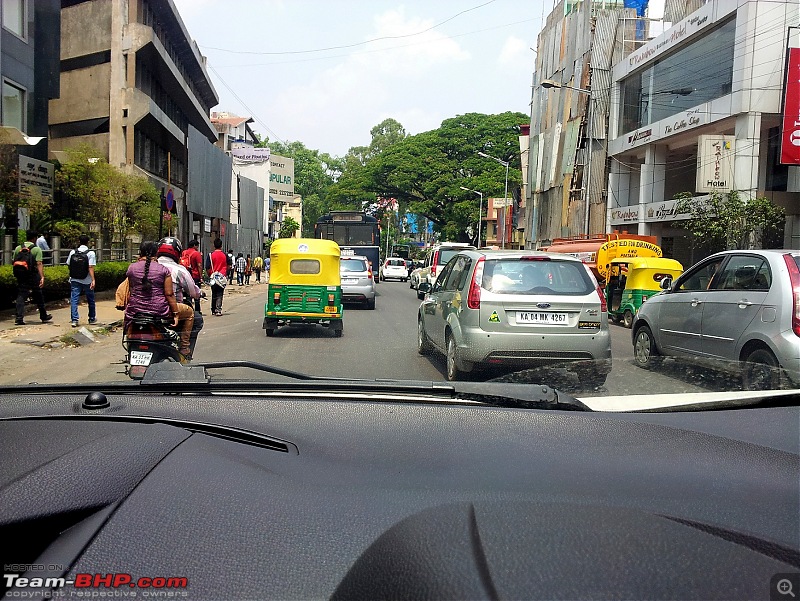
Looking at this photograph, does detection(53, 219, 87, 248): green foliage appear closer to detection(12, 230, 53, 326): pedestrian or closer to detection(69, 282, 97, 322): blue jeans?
detection(12, 230, 53, 326): pedestrian

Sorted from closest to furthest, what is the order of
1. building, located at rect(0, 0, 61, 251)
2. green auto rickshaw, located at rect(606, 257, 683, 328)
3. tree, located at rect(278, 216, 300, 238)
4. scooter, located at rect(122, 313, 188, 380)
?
scooter, located at rect(122, 313, 188, 380), green auto rickshaw, located at rect(606, 257, 683, 328), building, located at rect(0, 0, 61, 251), tree, located at rect(278, 216, 300, 238)

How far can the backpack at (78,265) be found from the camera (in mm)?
13672

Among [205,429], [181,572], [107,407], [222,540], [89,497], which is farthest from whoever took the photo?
[107,407]

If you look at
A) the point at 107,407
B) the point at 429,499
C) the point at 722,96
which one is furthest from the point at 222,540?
the point at 722,96

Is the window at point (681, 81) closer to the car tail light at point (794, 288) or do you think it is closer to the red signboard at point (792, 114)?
the red signboard at point (792, 114)

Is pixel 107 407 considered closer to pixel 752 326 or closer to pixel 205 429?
pixel 205 429

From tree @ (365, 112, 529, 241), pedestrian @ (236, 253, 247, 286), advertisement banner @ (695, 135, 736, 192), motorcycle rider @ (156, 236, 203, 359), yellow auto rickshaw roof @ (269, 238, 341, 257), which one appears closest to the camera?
motorcycle rider @ (156, 236, 203, 359)

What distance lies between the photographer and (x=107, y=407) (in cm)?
277

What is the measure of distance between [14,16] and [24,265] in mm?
10912

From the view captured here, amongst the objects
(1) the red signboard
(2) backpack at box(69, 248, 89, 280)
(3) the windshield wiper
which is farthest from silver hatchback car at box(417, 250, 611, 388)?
(1) the red signboard

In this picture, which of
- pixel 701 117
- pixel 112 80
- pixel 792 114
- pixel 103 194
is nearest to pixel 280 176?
pixel 112 80

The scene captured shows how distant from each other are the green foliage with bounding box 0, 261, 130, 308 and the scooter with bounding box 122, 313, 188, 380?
7731 millimetres

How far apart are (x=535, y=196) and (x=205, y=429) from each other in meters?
48.9

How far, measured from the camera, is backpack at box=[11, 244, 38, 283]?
13.6 metres
